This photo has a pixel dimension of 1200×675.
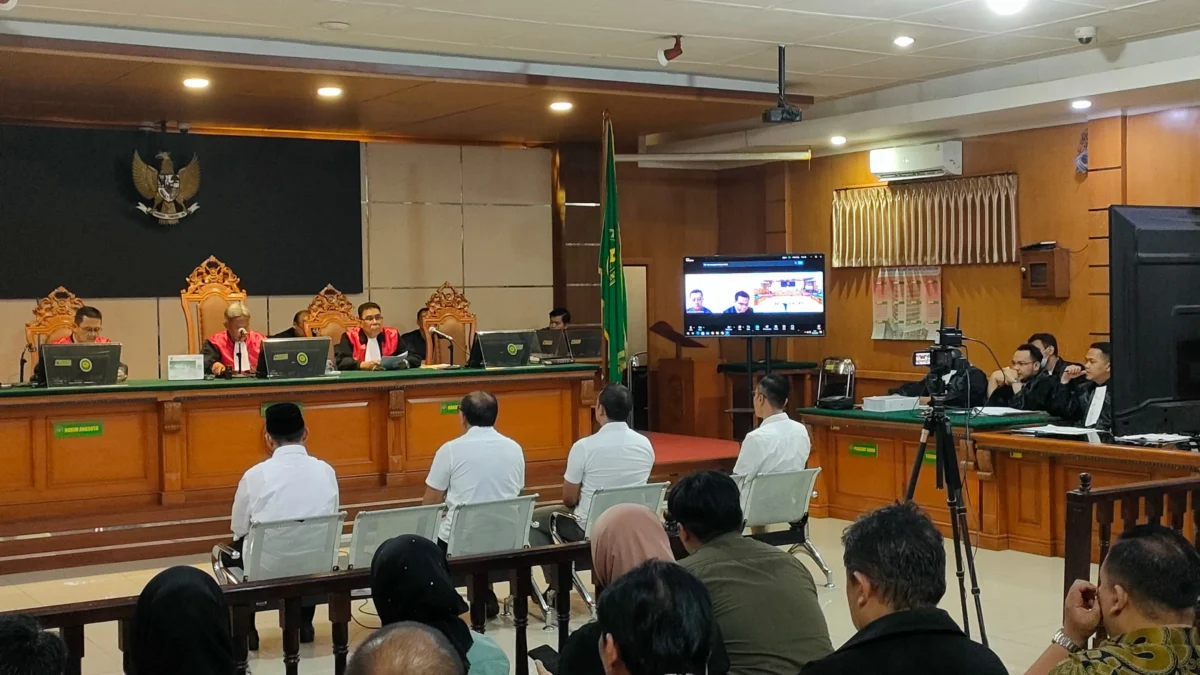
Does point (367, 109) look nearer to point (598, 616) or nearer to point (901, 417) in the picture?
point (901, 417)

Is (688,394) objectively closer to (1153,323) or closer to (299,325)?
(299,325)

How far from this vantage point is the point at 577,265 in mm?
12281

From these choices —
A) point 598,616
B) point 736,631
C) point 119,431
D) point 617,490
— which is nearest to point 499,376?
point 119,431

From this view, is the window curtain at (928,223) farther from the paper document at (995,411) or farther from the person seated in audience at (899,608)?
the person seated in audience at (899,608)

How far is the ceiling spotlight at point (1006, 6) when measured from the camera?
695 centimetres

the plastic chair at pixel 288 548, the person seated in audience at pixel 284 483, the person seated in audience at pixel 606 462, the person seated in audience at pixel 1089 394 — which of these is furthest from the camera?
the person seated in audience at pixel 1089 394

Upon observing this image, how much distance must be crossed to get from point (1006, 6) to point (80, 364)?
5.59 meters

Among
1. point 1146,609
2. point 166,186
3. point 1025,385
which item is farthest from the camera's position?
point 166,186

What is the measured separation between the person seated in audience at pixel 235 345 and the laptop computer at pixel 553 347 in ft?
6.71

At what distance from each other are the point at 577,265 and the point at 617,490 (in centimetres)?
657

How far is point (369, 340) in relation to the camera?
10.1m

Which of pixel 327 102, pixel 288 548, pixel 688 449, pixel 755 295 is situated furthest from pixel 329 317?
pixel 288 548

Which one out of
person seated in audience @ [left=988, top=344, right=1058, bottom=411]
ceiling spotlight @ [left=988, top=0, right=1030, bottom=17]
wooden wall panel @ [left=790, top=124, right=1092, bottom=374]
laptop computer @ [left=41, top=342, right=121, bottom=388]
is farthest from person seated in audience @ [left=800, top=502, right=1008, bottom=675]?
wooden wall panel @ [left=790, top=124, right=1092, bottom=374]

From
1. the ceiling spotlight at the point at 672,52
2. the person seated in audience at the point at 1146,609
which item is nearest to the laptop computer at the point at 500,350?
the ceiling spotlight at the point at 672,52
